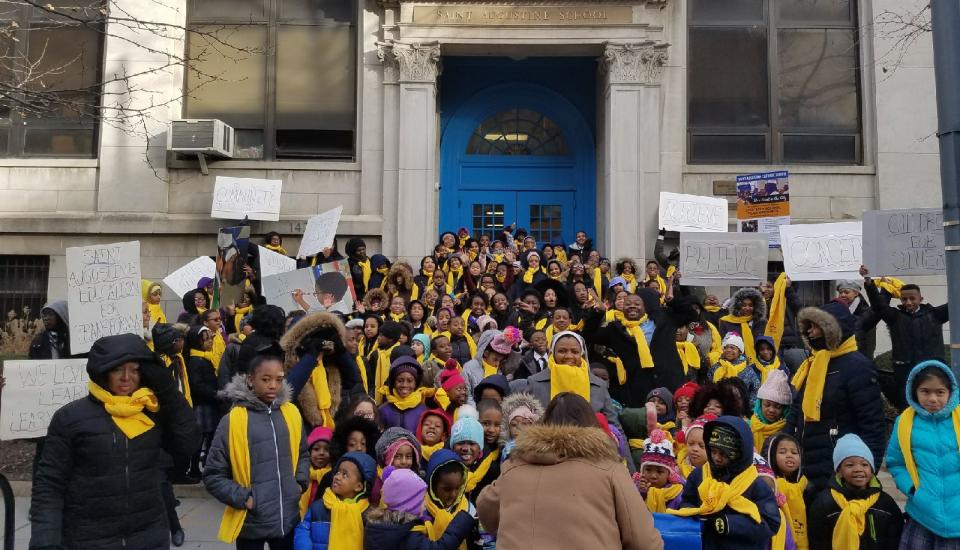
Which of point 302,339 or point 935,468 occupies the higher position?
point 302,339

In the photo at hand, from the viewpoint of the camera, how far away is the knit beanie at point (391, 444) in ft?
17.8

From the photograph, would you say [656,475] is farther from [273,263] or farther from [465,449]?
[273,263]

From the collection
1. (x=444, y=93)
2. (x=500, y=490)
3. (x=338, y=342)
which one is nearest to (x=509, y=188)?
(x=444, y=93)

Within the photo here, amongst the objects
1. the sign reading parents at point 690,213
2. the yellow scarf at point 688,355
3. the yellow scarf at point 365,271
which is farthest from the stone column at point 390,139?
the yellow scarf at point 688,355

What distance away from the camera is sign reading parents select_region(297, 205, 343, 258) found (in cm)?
1320

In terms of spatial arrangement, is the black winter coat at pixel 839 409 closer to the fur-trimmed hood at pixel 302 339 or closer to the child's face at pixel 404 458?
the child's face at pixel 404 458

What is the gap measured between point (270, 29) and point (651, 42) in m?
7.20

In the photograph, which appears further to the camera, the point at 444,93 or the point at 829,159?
the point at 444,93

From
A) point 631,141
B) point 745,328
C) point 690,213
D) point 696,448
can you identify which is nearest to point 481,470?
point 696,448

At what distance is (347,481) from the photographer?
5.18 meters

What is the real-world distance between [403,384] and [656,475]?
94.3 inches

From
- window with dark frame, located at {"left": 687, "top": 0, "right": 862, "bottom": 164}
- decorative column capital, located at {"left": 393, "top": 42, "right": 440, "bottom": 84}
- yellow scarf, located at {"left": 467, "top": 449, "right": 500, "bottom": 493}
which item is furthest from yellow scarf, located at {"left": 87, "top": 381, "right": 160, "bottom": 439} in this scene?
window with dark frame, located at {"left": 687, "top": 0, "right": 862, "bottom": 164}

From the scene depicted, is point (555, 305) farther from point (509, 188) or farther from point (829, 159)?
point (829, 159)

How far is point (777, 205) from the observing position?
1202 cm
